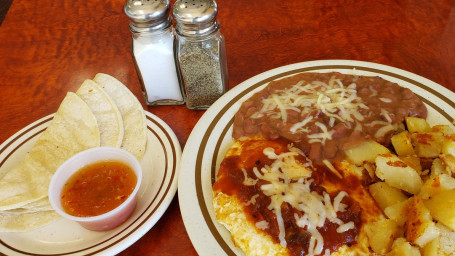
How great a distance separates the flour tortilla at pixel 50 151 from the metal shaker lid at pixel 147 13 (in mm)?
653

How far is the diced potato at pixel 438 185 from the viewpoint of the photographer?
5.11 feet

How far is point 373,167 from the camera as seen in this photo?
189 centimetres

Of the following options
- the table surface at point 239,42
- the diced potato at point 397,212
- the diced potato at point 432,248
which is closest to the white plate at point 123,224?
the table surface at point 239,42

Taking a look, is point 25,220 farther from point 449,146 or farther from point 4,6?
point 4,6

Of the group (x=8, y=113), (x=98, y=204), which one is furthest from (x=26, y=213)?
(x=8, y=113)

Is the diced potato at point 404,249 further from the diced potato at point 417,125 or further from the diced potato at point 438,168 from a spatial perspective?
the diced potato at point 417,125

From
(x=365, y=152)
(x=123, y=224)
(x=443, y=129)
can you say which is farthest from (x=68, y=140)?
(x=443, y=129)

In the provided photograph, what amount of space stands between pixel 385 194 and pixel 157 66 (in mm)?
1616

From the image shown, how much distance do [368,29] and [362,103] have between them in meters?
1.34

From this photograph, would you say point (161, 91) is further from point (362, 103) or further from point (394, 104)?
point (394, 104)

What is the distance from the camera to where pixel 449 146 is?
173 cm

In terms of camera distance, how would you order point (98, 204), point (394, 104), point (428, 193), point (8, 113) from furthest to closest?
point (8, 113)
point (394, 104)
point (98, 204)
point (428, 193)

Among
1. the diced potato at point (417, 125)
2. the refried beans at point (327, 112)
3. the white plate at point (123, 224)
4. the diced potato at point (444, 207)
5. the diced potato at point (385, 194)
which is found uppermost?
the diced potato at point (444, 207)

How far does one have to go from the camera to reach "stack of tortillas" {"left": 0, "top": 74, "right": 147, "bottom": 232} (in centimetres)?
190
